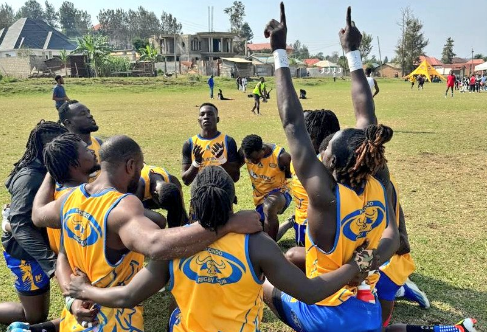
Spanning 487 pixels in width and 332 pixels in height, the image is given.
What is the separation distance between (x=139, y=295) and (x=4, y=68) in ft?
206

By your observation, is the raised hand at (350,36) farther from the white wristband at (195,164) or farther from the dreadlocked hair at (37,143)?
the white wristband at (195,164)

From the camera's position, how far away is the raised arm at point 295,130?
256 cm

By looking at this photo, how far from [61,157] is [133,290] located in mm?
1398

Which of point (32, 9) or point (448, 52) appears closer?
point (448, 52)

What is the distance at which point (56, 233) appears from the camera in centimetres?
344

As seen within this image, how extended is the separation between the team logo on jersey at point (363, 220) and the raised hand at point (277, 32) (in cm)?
122

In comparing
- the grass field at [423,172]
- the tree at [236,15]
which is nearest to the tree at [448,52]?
the tree at [236,15]

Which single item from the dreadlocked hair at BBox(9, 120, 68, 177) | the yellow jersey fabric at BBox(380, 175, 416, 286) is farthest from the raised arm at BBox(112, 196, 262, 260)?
the dreadlocked hair at BBox(9, 120, 68, 177)

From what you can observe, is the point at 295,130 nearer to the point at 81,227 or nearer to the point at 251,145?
the point at 81,227

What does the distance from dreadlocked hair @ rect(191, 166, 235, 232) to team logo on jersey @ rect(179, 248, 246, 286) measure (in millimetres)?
159

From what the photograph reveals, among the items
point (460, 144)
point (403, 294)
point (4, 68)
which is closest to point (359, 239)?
point (403, 294)

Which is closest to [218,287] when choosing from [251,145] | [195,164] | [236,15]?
[251,145]

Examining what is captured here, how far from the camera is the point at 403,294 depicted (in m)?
4.46

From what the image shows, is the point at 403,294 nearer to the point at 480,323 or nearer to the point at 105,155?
the point at 480,323
